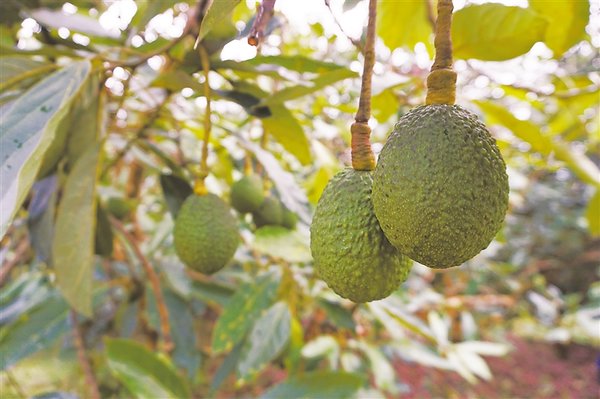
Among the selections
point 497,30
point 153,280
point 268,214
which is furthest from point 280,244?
point 497,30

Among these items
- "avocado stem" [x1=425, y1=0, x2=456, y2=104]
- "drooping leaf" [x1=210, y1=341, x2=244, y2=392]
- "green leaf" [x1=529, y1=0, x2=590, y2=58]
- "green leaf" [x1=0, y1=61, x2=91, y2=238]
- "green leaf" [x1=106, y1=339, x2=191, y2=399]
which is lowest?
"drooping leaf" [x1=210, y1=341, x2=244, y2=392]

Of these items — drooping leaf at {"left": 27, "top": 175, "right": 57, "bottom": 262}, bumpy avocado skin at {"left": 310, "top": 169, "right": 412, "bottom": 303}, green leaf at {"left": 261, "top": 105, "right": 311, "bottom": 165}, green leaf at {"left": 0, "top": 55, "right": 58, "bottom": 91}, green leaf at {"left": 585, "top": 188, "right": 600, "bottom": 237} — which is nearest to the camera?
bumpy avocado skin at {"left": 310, "top": 169, "right": 412, "bottom": 303}

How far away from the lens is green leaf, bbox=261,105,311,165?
0.90 meters

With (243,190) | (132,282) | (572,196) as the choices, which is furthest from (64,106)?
(572,196)

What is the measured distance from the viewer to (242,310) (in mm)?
1223

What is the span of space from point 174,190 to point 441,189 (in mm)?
739

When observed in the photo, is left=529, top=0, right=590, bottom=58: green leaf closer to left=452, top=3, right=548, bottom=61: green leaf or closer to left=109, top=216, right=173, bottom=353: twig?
left=452, top=3, right=548, bottom=61: green leaf

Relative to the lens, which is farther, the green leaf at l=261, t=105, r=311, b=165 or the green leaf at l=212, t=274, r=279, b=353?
the green leaf at l=212, t=274, r=279, b=353

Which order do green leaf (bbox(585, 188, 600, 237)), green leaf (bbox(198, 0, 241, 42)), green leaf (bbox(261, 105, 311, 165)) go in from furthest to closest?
green leaf (bbox(585, 188, 600, 237)) < green leaf (bbox(261, 105, 311, 165)) < green leaf (bbox(198, 0, 241, 42))

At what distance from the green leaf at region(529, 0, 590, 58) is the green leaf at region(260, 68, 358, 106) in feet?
1.22

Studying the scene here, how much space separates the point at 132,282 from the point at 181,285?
0.24 metres

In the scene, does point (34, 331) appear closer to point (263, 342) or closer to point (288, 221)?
point (263, 342)

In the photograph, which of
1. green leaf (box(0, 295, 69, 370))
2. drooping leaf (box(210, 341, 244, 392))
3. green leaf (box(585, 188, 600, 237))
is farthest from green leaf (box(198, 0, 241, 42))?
green leaf (box(585, 188, 600, 237))

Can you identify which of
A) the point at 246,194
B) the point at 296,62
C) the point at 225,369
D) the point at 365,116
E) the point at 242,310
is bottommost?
the point at 225,369
